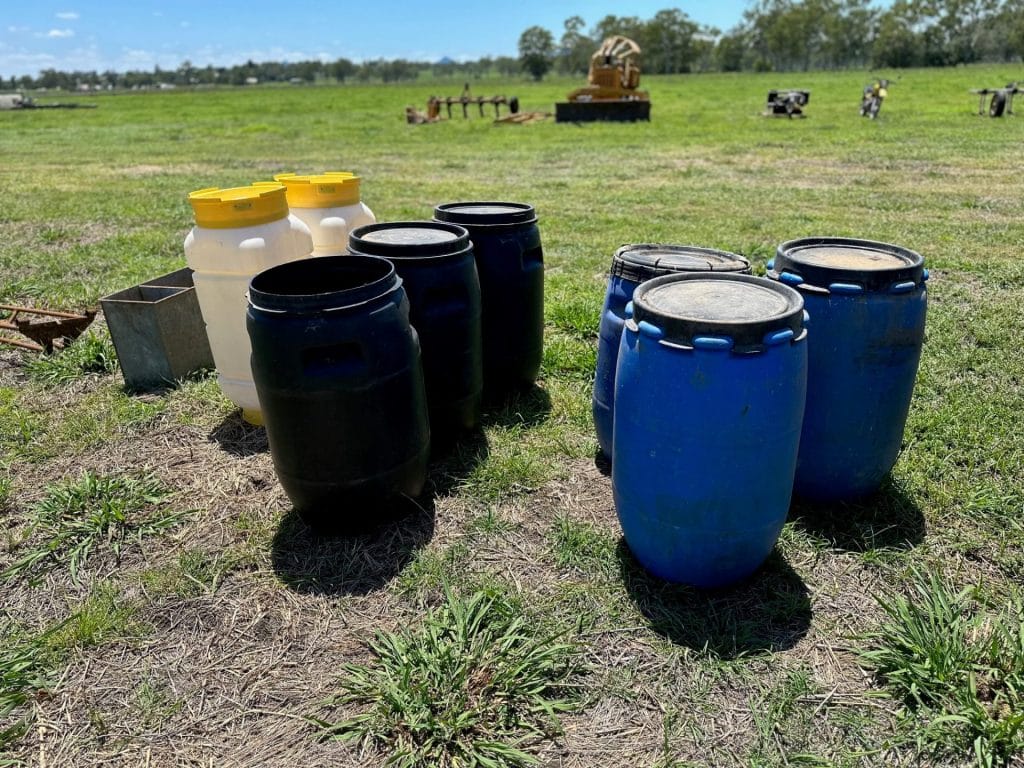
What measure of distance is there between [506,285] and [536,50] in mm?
106342

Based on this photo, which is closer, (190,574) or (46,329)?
(190,574)

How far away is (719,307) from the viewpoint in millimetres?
2438

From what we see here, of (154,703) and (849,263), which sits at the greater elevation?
(849,263)

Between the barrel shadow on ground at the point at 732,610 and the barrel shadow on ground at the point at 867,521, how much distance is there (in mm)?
314

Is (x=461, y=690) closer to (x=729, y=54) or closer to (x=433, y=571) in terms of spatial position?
(x=433, y=571)

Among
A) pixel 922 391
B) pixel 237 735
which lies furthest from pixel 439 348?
pixel 922 391

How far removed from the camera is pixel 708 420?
2303 mm

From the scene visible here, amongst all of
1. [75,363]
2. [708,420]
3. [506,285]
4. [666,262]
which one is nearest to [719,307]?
[708,420]

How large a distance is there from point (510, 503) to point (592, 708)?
3.90ft

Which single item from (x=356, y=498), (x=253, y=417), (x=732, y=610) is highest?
(x=356, y=498)

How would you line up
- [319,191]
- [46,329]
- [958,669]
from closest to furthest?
[958,669]
[319,191]
[46,329]

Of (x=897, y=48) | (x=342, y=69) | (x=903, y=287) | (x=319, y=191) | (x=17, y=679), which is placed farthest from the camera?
(x=342, y=69)

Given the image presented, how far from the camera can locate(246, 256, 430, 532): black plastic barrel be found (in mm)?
2619

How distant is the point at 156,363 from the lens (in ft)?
14.5
